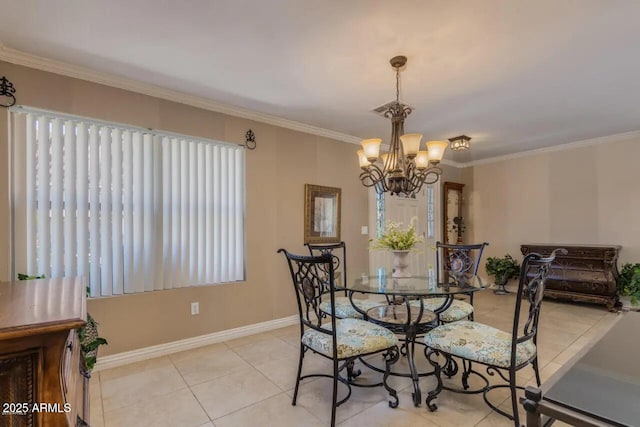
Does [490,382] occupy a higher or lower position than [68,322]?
lower

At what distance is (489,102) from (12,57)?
4052 mm

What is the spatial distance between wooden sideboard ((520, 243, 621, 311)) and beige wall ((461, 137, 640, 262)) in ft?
1.22

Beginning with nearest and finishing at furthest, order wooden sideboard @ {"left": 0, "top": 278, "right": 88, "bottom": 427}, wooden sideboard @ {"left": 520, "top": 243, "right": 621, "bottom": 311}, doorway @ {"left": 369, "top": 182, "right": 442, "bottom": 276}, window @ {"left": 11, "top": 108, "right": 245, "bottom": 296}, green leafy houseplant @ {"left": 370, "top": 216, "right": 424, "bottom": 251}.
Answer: wooden sideboard @ {"left": 0, "top": 278, "right": 88, "bottom": 427} → window @ {"left": 11, "top": 108, "right": 245, "bottom": 296} → green leafy houseplant @ {"left": 370, "top": 216, "right": 424, "bottom": 251} → wooden sideboard @ {"left": 520, "top": 243, "right": 621, "bottom": 311} → doorway @ {"left": 369, "top": 182, "right": 442, "bottom": 276}

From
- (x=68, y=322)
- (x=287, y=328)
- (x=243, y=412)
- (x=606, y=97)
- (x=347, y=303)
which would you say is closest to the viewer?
(x=68, y=322)

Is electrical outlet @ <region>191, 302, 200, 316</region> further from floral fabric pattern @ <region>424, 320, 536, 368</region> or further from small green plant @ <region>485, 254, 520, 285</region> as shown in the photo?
small green plant @ <region>485, 254, 520, 285</region>

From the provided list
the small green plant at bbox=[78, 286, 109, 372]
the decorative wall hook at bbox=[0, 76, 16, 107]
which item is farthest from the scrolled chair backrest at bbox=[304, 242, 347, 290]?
the decorative wall hook at bbox=[0, 76, 16, 107]

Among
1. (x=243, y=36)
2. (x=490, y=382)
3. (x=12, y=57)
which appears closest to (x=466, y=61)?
(x=243, y=36)

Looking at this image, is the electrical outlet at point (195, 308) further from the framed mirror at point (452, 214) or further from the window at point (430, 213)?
the framed mirror at point (452, 214)

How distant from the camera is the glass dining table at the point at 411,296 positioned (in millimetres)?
2092

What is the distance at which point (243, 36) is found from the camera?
6.66 feet

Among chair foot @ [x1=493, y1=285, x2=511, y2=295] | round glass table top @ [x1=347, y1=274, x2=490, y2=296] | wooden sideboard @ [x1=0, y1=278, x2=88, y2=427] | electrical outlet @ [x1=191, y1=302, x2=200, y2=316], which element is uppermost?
wooden sideboard @ [x1=0, y1=278, x2=88, y2=427]

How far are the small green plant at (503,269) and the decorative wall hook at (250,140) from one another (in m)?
4.43

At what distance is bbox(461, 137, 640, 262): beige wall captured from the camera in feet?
14.0

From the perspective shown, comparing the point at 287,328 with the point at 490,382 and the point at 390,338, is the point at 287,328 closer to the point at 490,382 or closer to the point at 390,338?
the point at 390,338
